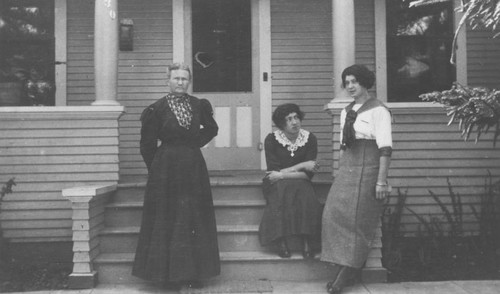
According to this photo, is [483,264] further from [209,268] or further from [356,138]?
[209,268]

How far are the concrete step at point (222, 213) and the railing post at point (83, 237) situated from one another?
1.42ft

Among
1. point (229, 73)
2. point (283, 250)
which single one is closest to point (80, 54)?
point (229, 73)

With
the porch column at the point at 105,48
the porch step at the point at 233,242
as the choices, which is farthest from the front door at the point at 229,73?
the porch column at the point at 105,48

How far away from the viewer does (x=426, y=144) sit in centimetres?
628

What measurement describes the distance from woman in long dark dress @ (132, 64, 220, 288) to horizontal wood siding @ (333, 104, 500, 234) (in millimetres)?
2521

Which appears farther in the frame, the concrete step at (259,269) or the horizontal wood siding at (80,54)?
the horizontal wood siding at (80,54)

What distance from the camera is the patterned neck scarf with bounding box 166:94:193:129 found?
→ 468 cm

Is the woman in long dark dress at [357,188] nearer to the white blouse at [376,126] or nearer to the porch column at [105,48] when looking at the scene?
the white blouse at [376,126]

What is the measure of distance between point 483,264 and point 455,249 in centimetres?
40

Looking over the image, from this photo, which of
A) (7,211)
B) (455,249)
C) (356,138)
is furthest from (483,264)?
(7,211)

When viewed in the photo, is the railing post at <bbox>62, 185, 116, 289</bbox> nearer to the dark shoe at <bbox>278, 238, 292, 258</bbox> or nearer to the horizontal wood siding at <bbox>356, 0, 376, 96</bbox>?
the dark shoe at <bbox>278, 238, 292, 258</bbox>

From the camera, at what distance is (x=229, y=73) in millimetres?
7434

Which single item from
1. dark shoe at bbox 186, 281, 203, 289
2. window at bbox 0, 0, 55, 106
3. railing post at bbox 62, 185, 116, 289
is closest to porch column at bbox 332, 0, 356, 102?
dark shoe at bbox 186, 281, 203, 289

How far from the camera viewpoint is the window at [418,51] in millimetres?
7328
